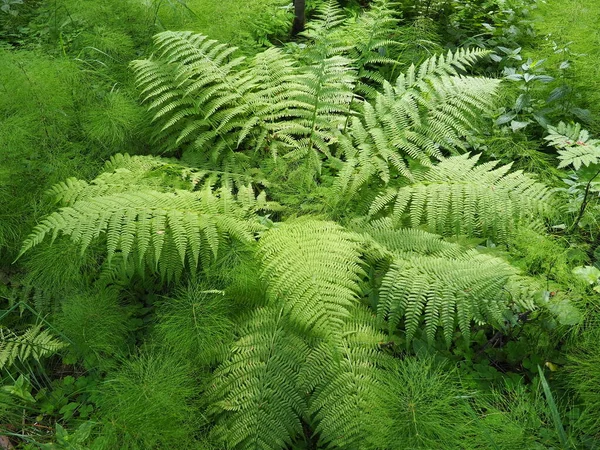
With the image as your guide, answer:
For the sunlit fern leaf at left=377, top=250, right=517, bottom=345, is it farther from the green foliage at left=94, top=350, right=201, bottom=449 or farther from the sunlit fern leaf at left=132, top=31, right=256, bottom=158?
the sunlit fern leaf at left=132, top=31, right=256, bottom=158

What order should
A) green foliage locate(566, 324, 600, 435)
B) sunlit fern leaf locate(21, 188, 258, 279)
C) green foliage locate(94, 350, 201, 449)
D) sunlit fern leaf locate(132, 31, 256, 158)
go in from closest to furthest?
green foliage locate(566, 324, 600, 435) < green foliage locate(94, 350, 201, 449) < sunlit fern leaf locate(21, 188, 258, 279) < sunlit fern leaf locate(132, 31, 256, 158)

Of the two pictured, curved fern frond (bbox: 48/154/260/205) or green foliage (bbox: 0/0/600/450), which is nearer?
green foliage (bbox: 0/0/600/450)

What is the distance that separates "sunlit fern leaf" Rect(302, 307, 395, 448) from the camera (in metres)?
1.67

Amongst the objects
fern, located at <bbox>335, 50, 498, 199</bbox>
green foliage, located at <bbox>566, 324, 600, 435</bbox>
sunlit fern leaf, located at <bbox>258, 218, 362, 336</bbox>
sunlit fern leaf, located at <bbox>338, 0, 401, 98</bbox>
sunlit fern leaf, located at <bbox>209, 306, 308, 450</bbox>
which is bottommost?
sunlit fern leaf, located at <bbox>209, 306, 308, 450</bbox>

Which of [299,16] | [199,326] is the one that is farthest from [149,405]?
[299,16]

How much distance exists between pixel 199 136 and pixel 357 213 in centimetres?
105

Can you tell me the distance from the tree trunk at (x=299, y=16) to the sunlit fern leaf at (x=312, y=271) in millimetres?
A: 2256

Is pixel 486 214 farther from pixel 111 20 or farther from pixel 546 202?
pixel 111 20

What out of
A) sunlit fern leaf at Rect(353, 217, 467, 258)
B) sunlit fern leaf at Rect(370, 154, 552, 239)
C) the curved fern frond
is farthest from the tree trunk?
sunlit fern leaf at Rect(353, 217, 467, 258)

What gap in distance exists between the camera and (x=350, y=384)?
1.76 meters

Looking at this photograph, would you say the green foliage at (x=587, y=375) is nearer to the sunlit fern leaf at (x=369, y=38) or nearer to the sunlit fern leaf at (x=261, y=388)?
the sunlit fern leaf at (x=261, y=388)

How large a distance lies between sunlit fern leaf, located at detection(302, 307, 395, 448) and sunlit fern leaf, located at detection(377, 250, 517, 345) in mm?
146

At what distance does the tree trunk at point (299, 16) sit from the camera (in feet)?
11.9

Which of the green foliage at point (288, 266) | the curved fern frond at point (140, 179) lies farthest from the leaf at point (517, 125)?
the curved fern frond at point (140, 179)
